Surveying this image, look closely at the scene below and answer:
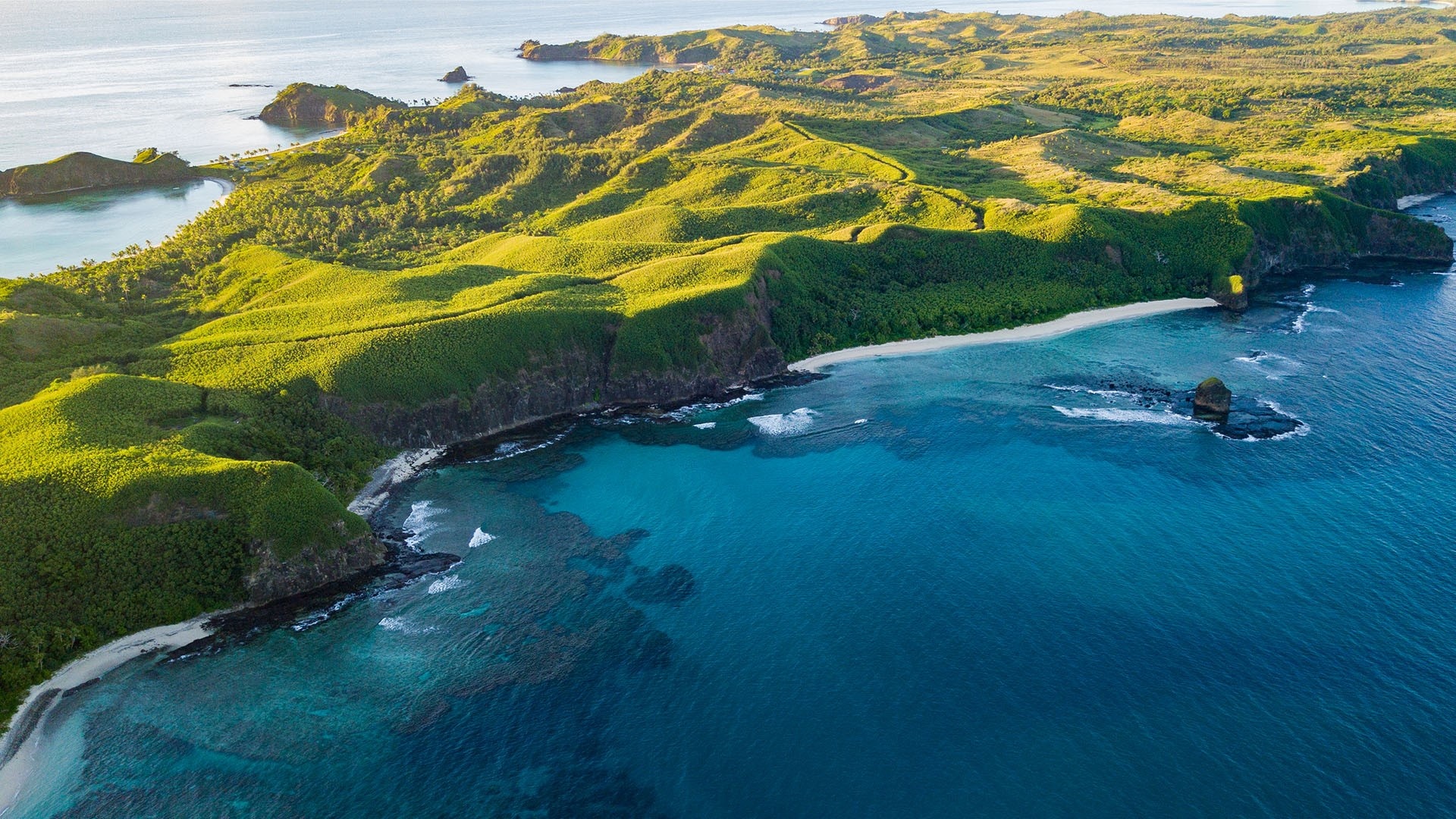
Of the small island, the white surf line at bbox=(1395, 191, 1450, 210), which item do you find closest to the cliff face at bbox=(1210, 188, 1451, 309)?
the white surf line at bbox=(1395, 191, 1450, 210)

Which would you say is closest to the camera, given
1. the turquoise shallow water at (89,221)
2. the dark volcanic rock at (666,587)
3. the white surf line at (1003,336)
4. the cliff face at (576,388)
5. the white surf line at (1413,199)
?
the dark volcanic rock at (666,587)

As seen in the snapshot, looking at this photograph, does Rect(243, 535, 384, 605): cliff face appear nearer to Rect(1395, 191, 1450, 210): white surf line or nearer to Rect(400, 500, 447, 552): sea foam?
Rect(400, 500, 447, 552): sea foam

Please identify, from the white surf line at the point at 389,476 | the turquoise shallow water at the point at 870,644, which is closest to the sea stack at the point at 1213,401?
the turquoise shallow water at the point at 870,644

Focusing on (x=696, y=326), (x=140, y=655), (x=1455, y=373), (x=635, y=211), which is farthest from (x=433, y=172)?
(x=1455, y=373)

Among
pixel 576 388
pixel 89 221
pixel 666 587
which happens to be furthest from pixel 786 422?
pixel 89 221

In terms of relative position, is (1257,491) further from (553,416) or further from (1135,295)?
(553,416)

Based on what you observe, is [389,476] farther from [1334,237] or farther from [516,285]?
[1334,237]

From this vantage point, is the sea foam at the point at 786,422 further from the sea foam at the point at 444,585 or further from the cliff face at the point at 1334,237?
the cliff face at the point at 1334,237
